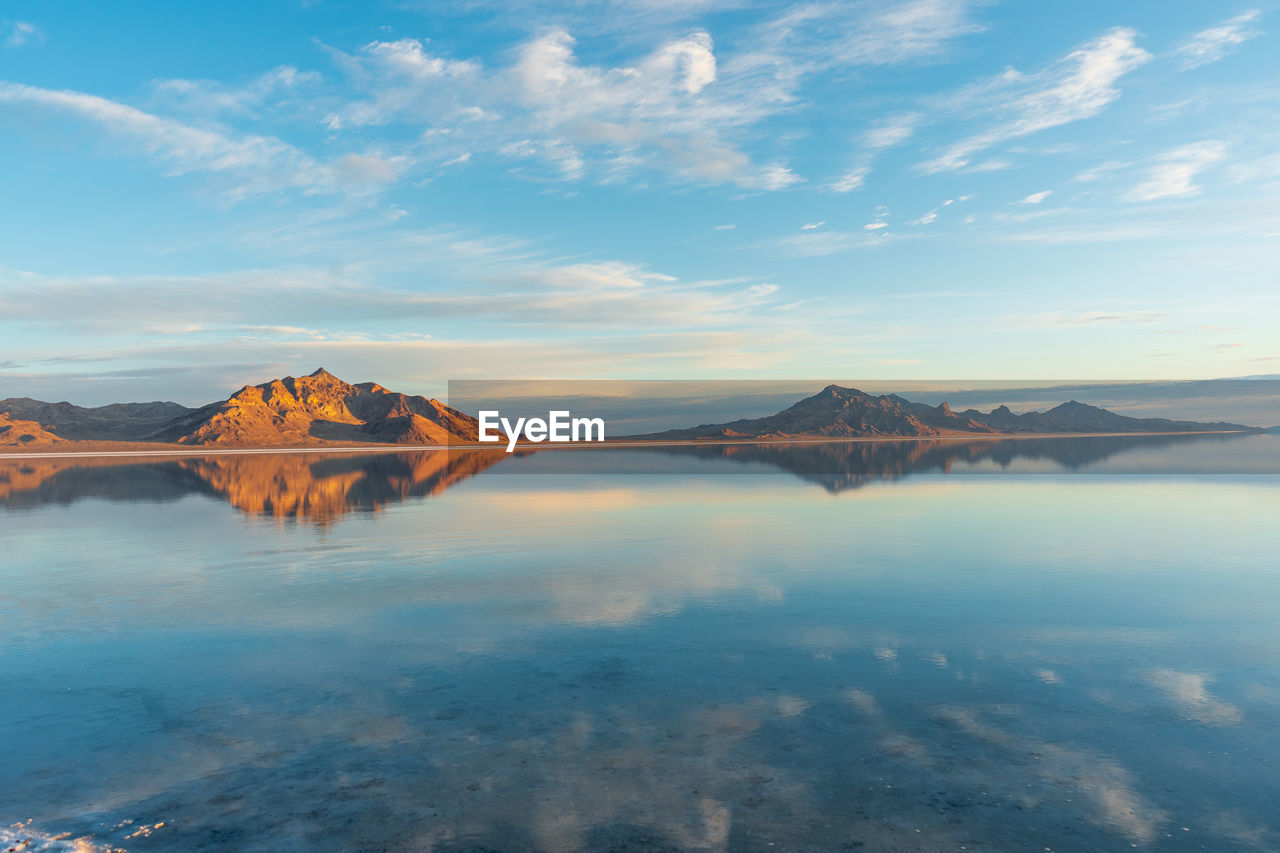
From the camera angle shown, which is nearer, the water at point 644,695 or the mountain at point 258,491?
the water at point 644,695

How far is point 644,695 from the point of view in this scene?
11.6m

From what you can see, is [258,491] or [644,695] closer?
[644,695]

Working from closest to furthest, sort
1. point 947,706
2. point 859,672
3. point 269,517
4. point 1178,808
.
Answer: point 1178,808 < point 947,706 < point 859,672 < point 269,517

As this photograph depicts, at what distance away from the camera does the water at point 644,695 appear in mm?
8047

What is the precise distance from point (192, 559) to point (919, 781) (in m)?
23.6

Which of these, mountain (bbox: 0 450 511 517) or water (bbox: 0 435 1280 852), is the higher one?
water (bbox: 0 435 1280 852)

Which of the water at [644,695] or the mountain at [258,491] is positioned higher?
the water at [644,695]

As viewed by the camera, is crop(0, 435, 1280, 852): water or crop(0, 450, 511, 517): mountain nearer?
crop(0, 435, 1280, 852): water

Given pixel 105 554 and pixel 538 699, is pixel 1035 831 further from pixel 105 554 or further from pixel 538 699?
pixel 105 554

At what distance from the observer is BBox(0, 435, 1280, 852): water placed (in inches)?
317

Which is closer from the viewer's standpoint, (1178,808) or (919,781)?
(1178,808)

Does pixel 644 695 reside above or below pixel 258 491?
above

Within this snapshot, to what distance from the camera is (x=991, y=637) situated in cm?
1471

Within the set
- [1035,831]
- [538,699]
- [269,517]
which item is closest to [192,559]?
[269,517]
